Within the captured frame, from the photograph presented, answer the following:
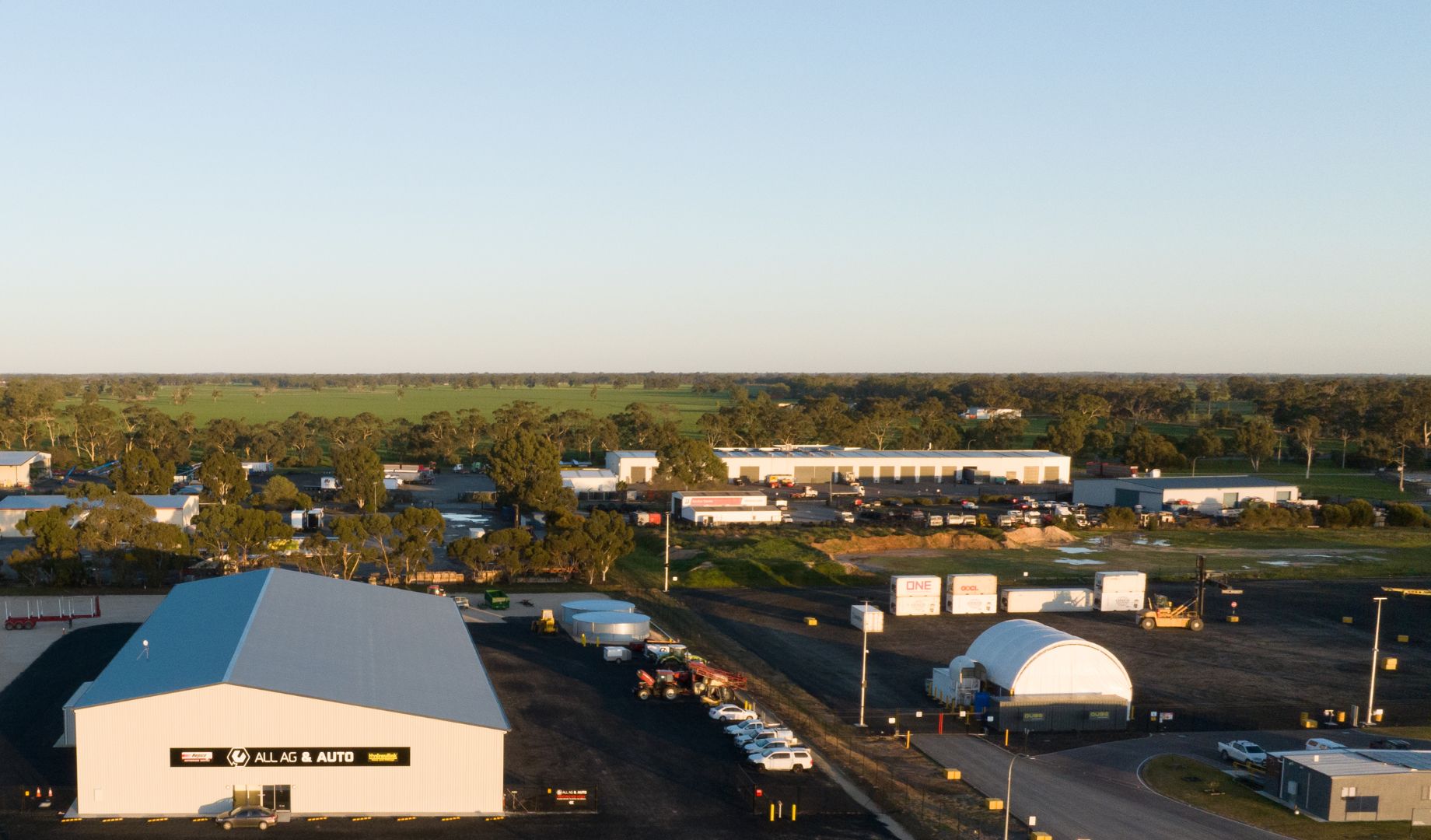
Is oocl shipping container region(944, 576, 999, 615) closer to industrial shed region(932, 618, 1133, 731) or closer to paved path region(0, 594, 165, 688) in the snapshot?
industrial shed region(932, 618, 1133, 731)

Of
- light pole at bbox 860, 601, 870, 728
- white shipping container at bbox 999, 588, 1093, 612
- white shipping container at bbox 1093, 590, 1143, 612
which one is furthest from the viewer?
white shipping container at bbox 1093, 590, 1143, 612

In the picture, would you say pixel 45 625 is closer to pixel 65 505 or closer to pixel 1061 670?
pixel 65 505

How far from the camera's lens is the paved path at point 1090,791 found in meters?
28.9

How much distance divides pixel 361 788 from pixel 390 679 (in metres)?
3.82

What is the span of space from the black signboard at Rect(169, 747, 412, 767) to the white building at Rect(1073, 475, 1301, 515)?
79.9 m

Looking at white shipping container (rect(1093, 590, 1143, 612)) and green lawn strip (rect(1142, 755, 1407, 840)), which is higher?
white shipping container (rect(1093, 590, 1143, 612))

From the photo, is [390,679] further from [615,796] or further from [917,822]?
[917,822]

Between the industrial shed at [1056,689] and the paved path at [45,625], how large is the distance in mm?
36489

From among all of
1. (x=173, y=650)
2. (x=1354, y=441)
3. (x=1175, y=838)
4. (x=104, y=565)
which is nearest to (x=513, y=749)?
(x=173, y=650)

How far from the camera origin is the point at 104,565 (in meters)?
60.5

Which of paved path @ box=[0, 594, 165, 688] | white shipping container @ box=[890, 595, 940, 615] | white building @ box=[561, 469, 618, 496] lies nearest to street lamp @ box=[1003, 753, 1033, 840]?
white shipping container @ box=[890, 595, 940, 615]

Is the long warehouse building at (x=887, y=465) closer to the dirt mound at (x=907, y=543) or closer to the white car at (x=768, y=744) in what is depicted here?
the dirt mound at (x=907, y=543)

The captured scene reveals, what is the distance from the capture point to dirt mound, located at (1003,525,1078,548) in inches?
3150

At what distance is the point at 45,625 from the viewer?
162ft
